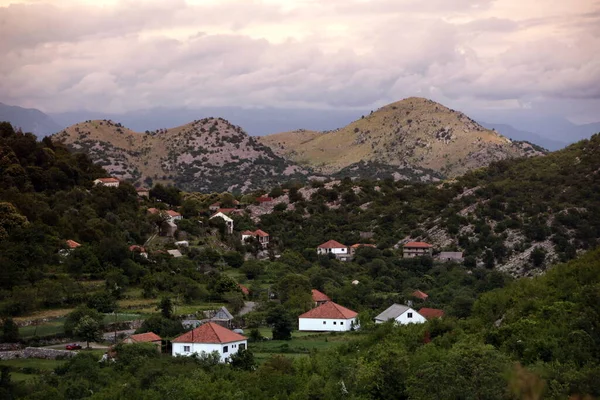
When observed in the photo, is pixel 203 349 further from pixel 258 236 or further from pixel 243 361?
pixel 258 236

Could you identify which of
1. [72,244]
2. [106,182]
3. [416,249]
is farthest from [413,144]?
[72,244]

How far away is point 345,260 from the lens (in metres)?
70.6

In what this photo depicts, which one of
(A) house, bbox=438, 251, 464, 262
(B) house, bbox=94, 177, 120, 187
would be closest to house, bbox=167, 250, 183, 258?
(B) house, bbox=94, 177, 120, 187

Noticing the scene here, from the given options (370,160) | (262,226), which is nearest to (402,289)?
(262,226)

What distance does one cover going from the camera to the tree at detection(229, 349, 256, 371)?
3419 centimetres

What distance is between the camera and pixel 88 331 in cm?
3803

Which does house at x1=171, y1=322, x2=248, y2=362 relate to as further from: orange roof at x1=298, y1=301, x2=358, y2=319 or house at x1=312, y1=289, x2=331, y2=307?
house at x1=312, y1=289, x2=331, y2=307

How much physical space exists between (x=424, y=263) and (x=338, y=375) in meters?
36.7

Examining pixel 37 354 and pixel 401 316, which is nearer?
pixel 37 354

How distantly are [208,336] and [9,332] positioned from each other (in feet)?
29.8

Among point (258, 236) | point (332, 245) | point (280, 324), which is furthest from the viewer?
point (258, 236)

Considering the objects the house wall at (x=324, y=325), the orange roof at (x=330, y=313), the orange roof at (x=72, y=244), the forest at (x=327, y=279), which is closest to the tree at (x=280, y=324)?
the forest at (x=327, y=279)

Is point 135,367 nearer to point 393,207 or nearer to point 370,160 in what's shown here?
point 393,207

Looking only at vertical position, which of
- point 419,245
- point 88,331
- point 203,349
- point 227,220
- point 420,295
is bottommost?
point 420,295
